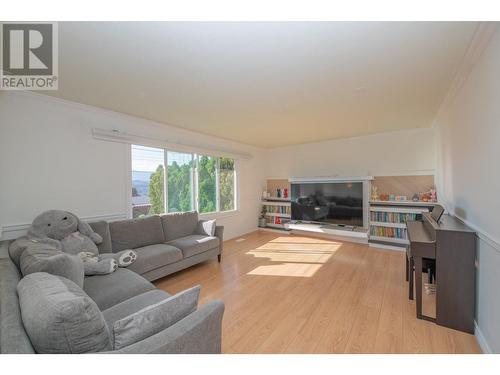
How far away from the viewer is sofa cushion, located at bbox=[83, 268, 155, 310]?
1692mm

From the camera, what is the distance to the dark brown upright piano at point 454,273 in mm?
1851

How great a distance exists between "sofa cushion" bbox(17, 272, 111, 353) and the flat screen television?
4.43 meters

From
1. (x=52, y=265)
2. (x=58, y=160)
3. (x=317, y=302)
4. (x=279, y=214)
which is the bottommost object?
(x=317, y=302)

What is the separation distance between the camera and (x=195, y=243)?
3191 millimetres

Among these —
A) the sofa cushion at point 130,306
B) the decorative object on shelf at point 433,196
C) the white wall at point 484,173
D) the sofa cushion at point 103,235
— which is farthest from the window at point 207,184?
the decorative object on shelf at point 433,196

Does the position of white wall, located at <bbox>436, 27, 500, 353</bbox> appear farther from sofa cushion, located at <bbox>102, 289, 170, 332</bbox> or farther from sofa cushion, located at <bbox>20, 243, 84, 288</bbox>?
sofa cushion, located at <bbox>20, 243, 84, 288</bbox>

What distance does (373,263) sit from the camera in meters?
3.44

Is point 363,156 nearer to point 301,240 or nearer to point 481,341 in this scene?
point 301,240

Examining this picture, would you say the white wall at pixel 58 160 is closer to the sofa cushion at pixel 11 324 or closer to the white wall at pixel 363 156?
the sofa cushion at pixel 11 324

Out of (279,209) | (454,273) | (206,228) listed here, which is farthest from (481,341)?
(279,209)

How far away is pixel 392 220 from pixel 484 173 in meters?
2.79

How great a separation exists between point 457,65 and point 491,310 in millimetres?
2009

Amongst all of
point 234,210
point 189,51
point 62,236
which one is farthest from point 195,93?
point 234,210

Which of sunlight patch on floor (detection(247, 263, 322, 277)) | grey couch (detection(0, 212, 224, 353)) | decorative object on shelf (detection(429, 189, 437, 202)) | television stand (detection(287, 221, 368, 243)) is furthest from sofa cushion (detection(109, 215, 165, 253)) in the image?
decorative object on shelf (detection(429, 189, 437, 202))
